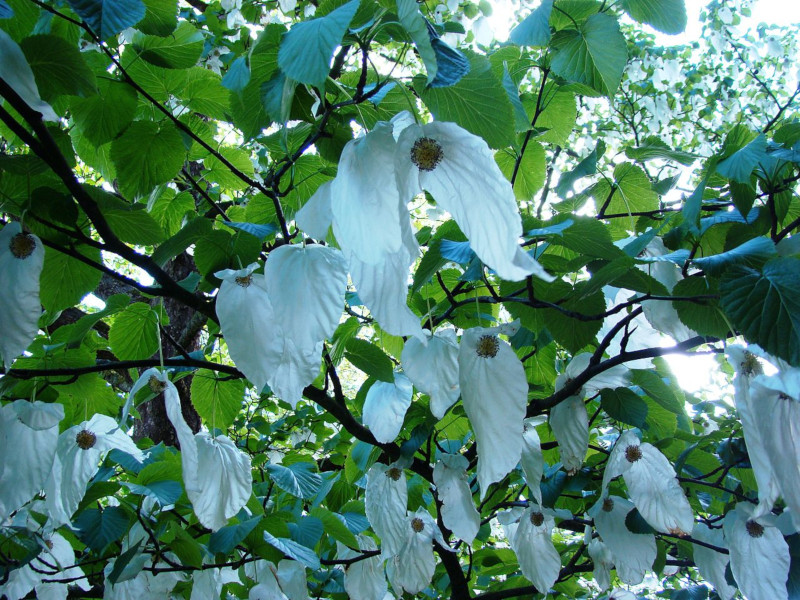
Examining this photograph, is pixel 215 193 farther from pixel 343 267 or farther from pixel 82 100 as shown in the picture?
pixel 343 267

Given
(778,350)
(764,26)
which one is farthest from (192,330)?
(764,26)

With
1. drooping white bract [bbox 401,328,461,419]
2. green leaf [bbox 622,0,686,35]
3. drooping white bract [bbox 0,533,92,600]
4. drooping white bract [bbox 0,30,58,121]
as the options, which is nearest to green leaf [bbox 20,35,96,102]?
drooping white bract [bbox 0,30,58,121]

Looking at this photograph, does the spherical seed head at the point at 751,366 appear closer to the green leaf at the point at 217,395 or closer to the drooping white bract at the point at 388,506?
the drooping white bract at the point at 388,506

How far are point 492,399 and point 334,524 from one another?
88cm

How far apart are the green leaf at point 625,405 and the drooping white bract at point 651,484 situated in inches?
2.0

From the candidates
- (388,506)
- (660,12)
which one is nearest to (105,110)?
(660,12)

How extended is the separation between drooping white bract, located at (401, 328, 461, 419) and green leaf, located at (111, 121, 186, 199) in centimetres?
46

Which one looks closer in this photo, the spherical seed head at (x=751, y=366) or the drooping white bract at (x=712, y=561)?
the spherical seed head at (x=751, y=366)

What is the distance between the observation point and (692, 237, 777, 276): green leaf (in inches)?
24.1

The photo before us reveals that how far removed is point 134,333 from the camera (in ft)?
3.64

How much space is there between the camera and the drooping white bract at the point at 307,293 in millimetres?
511

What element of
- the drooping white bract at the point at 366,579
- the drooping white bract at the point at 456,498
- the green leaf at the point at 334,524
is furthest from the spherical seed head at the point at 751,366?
the drooping white bract at the point at 366,579

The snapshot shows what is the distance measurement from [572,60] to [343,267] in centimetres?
44

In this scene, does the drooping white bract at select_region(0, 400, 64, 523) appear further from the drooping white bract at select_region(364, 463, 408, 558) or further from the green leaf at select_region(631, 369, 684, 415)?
the green leaf at select_region(631, 369, 684, 415)
